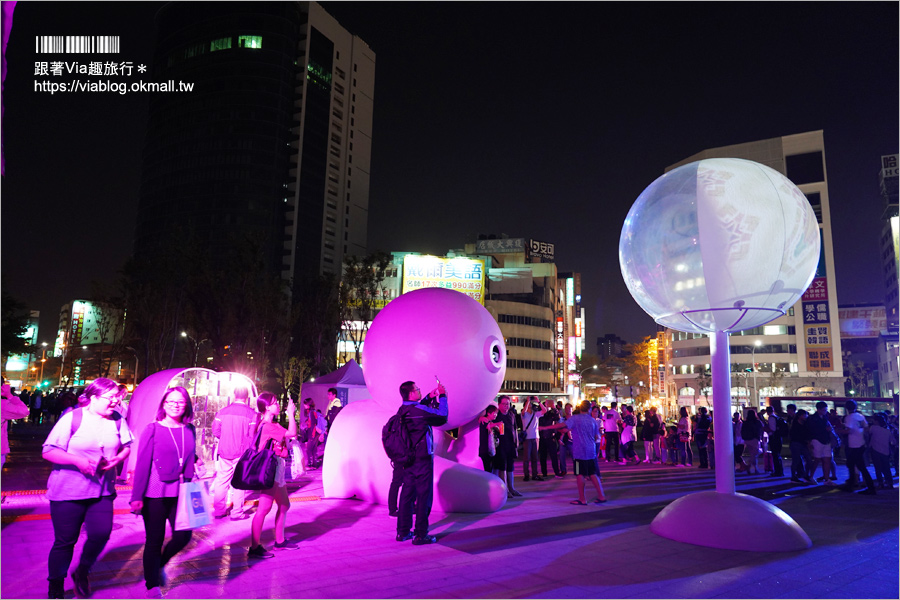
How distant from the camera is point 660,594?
15.9 ft

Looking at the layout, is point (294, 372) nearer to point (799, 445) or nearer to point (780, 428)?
point (780, 428)

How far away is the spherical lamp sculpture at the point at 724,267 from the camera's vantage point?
6465 millimetres

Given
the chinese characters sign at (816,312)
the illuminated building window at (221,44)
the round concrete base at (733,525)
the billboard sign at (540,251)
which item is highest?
the illuminated building window at (221,44)

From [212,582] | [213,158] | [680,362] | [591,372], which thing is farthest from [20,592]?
[591,372]

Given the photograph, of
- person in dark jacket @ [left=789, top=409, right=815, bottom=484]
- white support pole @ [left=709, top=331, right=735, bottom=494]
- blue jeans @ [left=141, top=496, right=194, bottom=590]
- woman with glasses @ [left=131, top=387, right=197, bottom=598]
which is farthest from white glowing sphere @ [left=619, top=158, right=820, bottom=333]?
person in dark jacket @ [left=789, top=409, right=815, bottom=484]

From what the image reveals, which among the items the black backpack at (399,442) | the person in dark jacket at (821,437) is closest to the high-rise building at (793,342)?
the person in dark jacket at (821,437)

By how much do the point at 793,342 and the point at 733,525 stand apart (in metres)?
82.7

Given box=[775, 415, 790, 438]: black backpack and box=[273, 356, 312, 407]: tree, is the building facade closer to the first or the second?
box=[273, 356, 312, 407]: tree

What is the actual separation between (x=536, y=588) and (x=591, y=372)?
357 feet

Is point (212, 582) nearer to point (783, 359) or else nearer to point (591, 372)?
point (783, 359)

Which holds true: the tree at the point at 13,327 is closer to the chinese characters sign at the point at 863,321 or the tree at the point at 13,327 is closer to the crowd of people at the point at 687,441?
the crowd of people at the point at 687,441

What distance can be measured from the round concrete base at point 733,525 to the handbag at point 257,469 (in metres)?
4.68

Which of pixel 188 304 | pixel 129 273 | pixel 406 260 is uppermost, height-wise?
pixel 406 260

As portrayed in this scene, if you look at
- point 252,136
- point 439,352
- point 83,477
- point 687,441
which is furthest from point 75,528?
point 252,136
